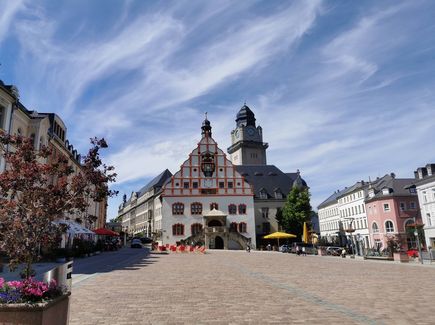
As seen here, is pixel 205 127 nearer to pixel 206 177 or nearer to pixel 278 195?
pixel 206 177

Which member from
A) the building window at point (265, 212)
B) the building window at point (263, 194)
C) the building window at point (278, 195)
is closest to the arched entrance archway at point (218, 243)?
the building window at point (265, 212)

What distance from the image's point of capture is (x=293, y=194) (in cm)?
6469

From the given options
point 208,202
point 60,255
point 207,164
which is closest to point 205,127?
point 207,164

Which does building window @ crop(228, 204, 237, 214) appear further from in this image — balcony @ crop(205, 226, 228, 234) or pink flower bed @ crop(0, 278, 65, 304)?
pink flower bed @ crop(0, 278, 65, 304)

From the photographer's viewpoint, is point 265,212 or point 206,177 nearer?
point 206,177

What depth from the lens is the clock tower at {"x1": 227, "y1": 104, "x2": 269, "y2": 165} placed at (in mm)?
102938

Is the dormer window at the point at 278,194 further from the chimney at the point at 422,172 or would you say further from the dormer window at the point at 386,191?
the chimney at the point at 422,172

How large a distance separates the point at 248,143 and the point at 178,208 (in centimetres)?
4688

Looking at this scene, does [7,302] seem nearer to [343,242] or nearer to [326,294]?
[326,294]

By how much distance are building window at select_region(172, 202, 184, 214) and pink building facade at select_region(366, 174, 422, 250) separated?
31.9m

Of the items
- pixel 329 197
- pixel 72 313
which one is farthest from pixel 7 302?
pixel 329 197

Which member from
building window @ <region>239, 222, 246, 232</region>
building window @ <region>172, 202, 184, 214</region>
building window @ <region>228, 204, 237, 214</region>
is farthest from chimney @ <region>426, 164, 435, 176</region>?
building window @ <region>172, 202, 184, 214</region>

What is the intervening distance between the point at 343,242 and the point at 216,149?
37.0 meters

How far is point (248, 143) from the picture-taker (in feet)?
337
